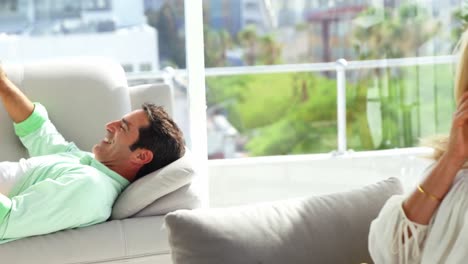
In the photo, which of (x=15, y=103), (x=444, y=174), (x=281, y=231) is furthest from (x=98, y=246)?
(x=444, y=174)

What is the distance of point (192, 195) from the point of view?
312 cm

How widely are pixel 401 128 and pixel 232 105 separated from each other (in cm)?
91

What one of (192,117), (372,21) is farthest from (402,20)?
(192,117)

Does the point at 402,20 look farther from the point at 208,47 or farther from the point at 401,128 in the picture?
the point at 208,47

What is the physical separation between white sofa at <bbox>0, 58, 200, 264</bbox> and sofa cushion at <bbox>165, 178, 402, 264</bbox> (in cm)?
101

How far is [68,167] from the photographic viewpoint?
3090 mm

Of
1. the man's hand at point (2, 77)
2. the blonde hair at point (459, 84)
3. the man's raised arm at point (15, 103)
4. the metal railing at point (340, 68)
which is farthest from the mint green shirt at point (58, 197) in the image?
the metal railing at point (340, 68)

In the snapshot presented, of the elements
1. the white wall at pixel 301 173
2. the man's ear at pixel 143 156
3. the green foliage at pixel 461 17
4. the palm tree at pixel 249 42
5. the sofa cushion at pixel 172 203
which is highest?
the green foliage at pixel 461 17

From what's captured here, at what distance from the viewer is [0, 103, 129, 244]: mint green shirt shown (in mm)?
2912

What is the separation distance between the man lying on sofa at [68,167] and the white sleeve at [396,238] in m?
1.29

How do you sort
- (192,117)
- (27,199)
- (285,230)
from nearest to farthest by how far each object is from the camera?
(285,230) < (27,199) < (192,117)

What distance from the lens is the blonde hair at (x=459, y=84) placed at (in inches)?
75.7

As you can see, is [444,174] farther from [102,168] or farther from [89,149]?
[89,149]

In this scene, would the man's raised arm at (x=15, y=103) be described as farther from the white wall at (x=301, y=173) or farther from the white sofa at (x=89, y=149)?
the white wall at (x=301, y=173)
